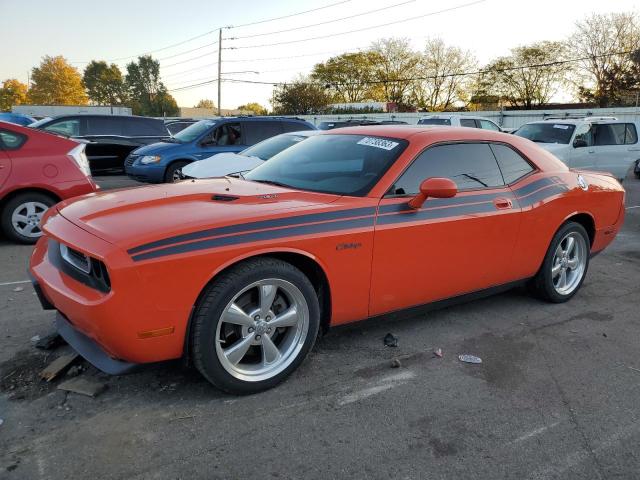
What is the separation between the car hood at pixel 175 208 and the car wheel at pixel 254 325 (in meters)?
0.32

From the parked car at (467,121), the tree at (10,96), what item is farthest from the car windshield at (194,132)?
Result: the tree at (10,96)

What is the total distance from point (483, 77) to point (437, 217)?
5530 centimetres

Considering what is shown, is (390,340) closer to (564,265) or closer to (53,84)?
(564,265)

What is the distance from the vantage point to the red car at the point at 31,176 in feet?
20.0

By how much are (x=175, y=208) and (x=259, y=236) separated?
21.8 inches

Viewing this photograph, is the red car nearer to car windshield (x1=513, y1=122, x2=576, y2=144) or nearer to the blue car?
the blue car

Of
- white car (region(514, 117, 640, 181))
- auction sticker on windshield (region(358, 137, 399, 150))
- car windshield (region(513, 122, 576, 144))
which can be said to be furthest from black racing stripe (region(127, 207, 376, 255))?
car windshield (region(513, 122, 576, 144))

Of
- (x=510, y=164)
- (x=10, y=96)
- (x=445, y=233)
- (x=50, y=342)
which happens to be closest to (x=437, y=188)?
(x=445, y=233)

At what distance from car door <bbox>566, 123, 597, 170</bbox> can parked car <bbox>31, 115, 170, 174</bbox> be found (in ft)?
33.0

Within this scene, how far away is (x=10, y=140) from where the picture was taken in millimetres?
6098

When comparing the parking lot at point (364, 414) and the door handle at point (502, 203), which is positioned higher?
the door handle at point (502, 203)

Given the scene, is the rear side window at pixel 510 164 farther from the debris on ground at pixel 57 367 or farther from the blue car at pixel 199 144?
the blue car at pixel 199 144

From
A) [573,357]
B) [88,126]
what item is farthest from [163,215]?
[88,126]

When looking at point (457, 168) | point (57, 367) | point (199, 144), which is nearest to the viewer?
point (57, 367)
